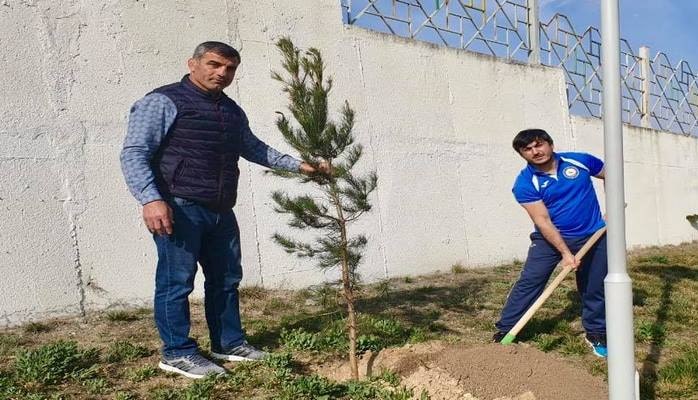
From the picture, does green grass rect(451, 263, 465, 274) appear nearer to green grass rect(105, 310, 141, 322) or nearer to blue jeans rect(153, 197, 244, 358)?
green grass rect(105, 310, 141, 322)

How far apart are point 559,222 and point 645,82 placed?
8.10 meters

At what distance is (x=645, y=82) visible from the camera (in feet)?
34.9

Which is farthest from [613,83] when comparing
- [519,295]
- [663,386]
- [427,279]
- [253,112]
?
[427,279]

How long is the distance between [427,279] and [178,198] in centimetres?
372

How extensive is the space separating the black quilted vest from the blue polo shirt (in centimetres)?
194

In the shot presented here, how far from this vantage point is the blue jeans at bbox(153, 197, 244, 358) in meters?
3.04

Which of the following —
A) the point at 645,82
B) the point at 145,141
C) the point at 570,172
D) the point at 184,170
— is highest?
the point at 645,82

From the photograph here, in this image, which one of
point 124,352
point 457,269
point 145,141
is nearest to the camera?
point 145,141

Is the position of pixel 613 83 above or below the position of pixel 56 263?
above

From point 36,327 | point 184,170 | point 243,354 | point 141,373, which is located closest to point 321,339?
point 243,354

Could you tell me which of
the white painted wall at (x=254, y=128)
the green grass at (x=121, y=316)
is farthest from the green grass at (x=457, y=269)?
the green grass at (x=121, y=316)

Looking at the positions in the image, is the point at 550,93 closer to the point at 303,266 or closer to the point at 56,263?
the point at 303,266

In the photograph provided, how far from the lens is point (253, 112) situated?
5.42 m

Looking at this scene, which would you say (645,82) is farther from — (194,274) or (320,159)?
(194,274)
